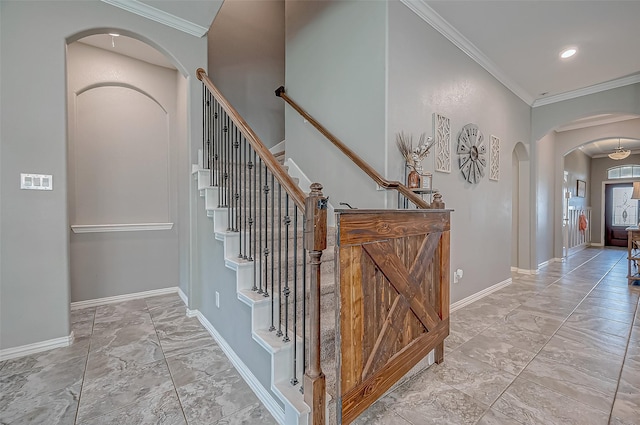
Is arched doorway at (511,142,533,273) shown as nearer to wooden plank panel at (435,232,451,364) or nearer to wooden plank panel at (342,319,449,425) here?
wooden plank panel at (435,232,451,364)

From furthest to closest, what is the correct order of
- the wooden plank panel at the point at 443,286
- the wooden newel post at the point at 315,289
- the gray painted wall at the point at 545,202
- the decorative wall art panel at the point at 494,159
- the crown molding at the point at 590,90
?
the gray painted wall at the point at 545,202
the crown molding at the point at 590,90
the decorative wall art panel at the point at 494,159
the wooden plank panel at the point at 443,286
the wooden newel post at the point at 315,289

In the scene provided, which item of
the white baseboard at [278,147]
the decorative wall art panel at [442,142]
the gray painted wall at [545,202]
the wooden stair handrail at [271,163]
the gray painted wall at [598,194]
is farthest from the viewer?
the gray painted wall at [598,194]

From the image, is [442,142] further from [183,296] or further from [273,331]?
[183,296]

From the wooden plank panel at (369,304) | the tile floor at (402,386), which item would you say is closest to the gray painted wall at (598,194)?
the tile floor at (402,386)

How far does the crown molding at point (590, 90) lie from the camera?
4.13 meters

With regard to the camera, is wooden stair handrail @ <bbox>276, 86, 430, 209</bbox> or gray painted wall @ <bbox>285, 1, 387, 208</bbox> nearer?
wooden stair handrail @ <bbox>276, 86, 430, 209</bbox>

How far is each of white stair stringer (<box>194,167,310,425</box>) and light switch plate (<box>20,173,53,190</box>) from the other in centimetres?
130

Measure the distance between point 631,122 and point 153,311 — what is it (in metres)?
8.48

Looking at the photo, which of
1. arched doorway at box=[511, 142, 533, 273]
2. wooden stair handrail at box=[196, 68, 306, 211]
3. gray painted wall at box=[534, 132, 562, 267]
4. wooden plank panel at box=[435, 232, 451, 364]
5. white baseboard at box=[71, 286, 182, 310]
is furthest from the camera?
gray painted wall at box=[534, 132, 562, 267]

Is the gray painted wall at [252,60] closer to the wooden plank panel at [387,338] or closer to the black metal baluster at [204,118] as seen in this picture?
the black metal baluster at [204,118]

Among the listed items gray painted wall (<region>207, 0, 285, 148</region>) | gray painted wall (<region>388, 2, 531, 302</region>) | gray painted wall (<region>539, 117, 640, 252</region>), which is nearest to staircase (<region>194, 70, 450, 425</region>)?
gray painted wall (<region>388, 2, 531, 302</region>)

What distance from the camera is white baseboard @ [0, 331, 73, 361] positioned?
215 centimetres

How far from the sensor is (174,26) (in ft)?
9.23

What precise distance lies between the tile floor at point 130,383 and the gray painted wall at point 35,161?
1.15 feet
